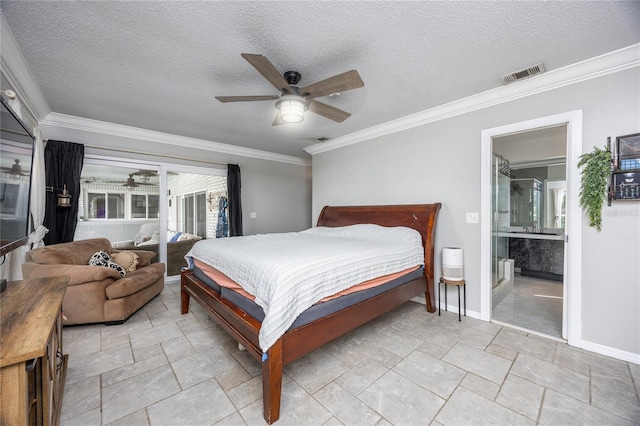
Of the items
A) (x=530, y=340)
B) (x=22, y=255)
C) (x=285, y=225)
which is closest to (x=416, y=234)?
(x=530, y=340)

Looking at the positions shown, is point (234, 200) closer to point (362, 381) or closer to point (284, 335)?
point (284, 335)

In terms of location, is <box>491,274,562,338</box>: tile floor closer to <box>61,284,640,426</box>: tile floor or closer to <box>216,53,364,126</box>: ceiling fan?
<box>61,284,640,426</box>: tile floor

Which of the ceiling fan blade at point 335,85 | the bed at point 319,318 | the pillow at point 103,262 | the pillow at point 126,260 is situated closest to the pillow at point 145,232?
the pillow at point 126,260

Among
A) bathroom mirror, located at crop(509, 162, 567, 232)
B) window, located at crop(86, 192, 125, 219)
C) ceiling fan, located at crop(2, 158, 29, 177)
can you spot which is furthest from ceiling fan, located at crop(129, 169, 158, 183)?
bathroom mirror, located at crop(509, 162, 567, 232)

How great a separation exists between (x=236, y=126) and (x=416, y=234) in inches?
119

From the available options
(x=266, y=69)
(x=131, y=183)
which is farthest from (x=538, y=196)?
(x=131, y=183)

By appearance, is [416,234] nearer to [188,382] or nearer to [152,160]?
[188,382]

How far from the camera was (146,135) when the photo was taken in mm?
4086

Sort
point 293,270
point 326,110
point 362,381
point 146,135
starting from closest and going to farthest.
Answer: point 293,270, point 362,381, point 326,110, point 146,135

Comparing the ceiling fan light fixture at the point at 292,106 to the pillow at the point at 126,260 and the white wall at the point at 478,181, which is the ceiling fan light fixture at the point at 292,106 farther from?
the pillow at the point at 126,260

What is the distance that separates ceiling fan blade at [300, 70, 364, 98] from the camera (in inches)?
73.0

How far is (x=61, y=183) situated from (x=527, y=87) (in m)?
5.63

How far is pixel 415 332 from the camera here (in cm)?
264

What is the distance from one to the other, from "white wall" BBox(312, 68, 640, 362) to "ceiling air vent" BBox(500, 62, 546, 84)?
277 millimetres
